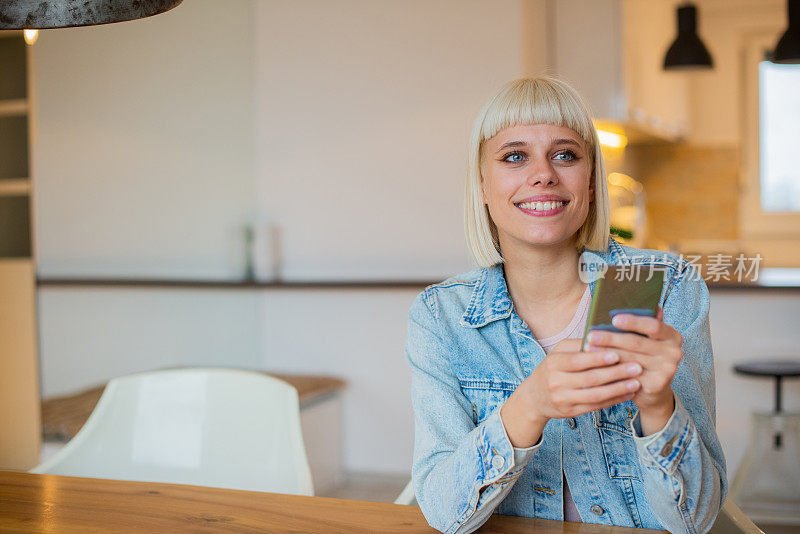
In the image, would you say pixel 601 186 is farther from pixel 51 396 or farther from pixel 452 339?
pixel 51 396

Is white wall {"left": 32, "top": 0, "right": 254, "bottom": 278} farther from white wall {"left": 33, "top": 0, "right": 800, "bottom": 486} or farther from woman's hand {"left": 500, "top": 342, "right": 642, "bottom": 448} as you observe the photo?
woman's hand {"left": 500, "top": 342, "right": 642, "bottom": 448}

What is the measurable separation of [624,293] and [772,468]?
2.83 metres

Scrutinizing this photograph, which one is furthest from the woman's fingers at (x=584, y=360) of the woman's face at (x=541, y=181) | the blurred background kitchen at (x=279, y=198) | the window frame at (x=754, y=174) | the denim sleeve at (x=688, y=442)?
the window frame at (x=754, y=174)

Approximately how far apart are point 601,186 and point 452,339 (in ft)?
1.18

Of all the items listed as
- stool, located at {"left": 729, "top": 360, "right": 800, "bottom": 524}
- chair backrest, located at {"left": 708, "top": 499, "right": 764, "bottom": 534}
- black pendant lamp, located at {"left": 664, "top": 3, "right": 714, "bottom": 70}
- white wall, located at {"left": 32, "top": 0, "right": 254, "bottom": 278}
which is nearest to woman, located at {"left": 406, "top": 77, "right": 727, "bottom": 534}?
chair backrest, located at {"left": 708, "top": 499, "right": 764, "bottom": 534}

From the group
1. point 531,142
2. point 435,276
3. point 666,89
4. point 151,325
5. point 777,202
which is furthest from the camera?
point 777,202

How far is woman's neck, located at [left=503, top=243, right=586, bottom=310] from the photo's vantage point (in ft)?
4.78

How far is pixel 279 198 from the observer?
163 inches

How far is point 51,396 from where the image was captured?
2834mm

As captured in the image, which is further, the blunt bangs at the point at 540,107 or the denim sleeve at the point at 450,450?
the blunt bangs at the point at 540,107

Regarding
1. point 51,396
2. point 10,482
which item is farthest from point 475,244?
point 51,396

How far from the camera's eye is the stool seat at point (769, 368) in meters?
3.11

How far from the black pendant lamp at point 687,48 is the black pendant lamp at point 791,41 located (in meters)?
0.70

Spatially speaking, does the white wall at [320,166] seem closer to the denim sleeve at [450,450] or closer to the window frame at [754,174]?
the denim sleeve at [450,450]
